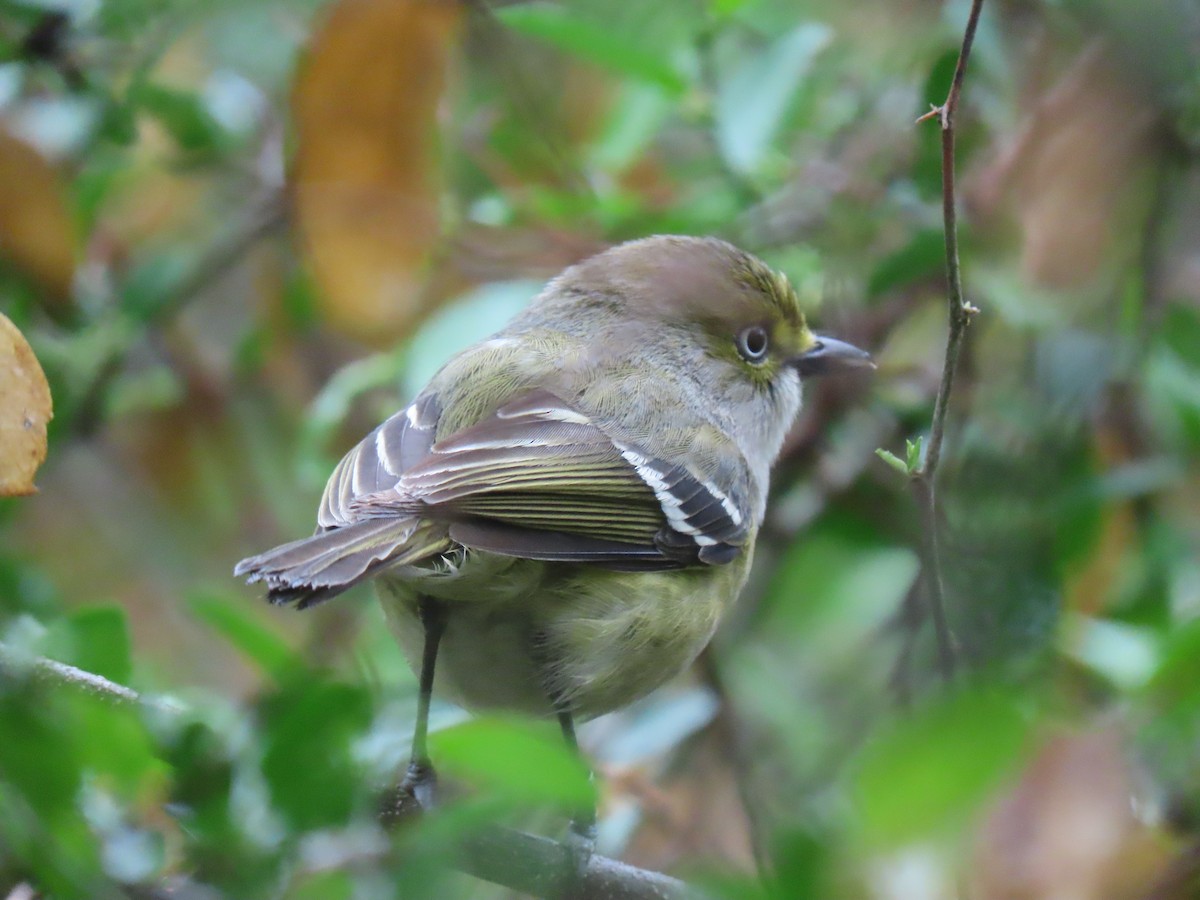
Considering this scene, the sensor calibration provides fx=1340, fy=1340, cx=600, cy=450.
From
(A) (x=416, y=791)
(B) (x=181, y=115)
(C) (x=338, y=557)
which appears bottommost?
(A) (x=416, y=791)

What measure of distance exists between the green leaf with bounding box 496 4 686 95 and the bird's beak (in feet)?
2.80

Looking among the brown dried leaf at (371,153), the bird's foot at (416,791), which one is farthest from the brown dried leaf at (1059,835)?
the brown dried leaf at (371,153)

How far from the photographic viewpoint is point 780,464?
4082 mm

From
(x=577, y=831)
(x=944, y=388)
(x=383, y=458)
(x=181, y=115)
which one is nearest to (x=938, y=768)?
(x=944, y=388)

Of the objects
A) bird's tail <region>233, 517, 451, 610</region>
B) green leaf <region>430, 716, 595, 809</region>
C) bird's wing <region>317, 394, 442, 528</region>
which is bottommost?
bird's wing <region>317, 394, 442, 528</region>

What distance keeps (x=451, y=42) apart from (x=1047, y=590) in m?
1.88

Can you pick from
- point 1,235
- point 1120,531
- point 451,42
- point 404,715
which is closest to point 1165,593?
point 1120,531

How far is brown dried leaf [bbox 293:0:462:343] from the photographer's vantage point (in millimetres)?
3049

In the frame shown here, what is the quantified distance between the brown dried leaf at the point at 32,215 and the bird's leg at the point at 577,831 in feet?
5.49

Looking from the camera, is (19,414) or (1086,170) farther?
(1086,170)

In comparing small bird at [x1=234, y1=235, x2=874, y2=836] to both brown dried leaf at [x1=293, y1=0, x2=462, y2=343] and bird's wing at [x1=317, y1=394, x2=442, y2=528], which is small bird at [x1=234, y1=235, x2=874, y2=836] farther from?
brown dried leaf at [x1=293, y1=0, x2=462, y2=343]

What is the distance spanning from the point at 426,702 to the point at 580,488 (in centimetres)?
60

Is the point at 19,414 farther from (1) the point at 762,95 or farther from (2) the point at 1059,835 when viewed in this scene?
(1) the point at 762,95

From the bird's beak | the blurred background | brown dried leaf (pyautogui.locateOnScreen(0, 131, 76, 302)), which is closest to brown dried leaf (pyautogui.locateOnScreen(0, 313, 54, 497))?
the blurred background
